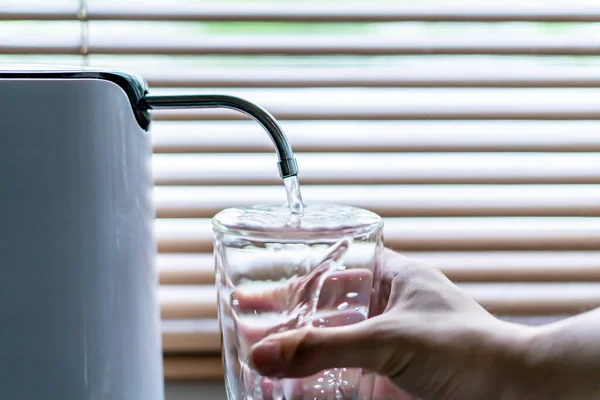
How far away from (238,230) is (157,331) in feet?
0.40

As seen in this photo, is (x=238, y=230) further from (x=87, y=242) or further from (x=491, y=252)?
(x=491, y=252)

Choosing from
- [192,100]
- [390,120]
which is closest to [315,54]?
[390,120]

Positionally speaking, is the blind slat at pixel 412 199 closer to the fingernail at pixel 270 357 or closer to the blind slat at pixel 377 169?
the blind slat at pixel 377 169

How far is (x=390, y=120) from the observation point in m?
0.64

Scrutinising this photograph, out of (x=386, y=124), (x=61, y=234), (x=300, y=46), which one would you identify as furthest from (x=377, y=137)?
(x=61, y=234)

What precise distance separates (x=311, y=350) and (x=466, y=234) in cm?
29

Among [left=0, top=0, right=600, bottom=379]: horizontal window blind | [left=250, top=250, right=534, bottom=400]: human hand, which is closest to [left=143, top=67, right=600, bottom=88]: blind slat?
[left=0, top=0, right=600, bottom=379]: horizontal window blind

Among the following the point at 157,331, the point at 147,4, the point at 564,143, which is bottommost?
the point at 157,331

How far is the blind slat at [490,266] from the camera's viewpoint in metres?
0.64

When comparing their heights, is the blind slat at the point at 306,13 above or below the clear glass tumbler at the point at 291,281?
above

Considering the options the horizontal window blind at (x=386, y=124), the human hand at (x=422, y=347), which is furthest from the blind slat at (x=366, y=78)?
the human hand at (x=422, y=347)

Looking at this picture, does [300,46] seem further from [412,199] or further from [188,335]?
[188,335]

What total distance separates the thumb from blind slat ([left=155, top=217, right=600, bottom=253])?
222 mm

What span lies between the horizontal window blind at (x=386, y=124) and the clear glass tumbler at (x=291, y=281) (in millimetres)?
181
